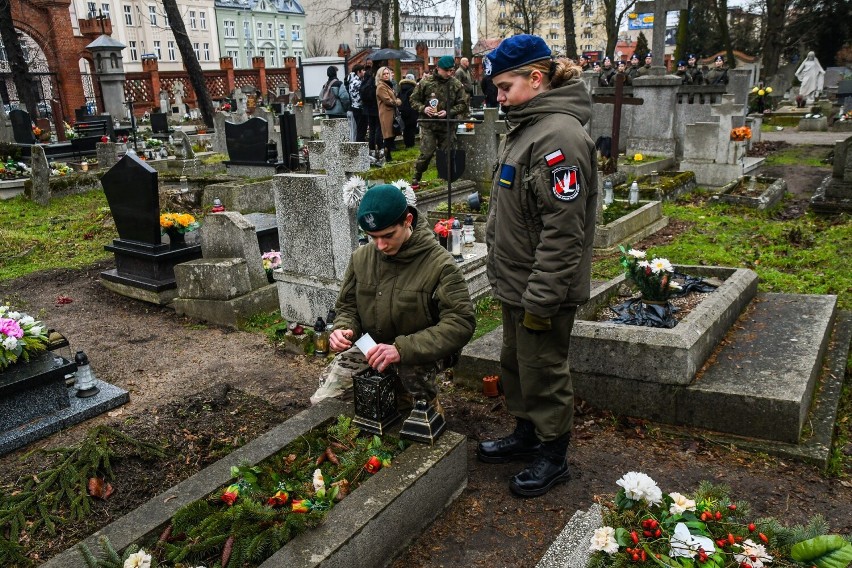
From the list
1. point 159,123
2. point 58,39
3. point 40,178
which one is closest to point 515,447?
point 40,178

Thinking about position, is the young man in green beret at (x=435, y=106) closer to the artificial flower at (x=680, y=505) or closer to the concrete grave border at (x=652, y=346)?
the concrete grave border at (x=652, y=346)

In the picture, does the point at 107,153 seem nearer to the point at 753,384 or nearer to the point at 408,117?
the point at 408,117

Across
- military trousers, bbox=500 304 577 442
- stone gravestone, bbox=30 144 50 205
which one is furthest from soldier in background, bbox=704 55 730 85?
military trousers, bbox=500 304 577 442

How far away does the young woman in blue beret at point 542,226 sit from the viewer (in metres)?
2.96

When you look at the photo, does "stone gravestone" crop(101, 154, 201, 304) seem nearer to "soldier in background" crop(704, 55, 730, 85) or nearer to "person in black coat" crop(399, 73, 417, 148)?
"person in black coat" crop(399, 73, 417, 148)

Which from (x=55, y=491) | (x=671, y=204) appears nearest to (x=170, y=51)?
(x=671, y=204)

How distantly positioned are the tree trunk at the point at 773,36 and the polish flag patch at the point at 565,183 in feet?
98.1

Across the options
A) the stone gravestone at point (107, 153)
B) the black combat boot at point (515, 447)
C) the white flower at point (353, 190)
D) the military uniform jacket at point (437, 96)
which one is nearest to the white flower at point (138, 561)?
the black combat boot at point (515, 447)

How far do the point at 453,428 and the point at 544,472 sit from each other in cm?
94

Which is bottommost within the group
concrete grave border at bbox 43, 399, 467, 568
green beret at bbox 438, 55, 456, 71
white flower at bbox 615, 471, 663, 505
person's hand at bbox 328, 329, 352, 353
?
concrete grave border at bbox 43, 399, 467, 568

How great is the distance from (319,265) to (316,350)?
786 mm

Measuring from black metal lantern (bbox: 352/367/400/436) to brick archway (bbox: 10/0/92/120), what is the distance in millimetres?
31488

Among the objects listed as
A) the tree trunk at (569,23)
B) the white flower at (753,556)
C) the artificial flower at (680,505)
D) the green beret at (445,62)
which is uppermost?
the tree trunk at (569,23)

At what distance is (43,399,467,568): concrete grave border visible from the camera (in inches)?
102
